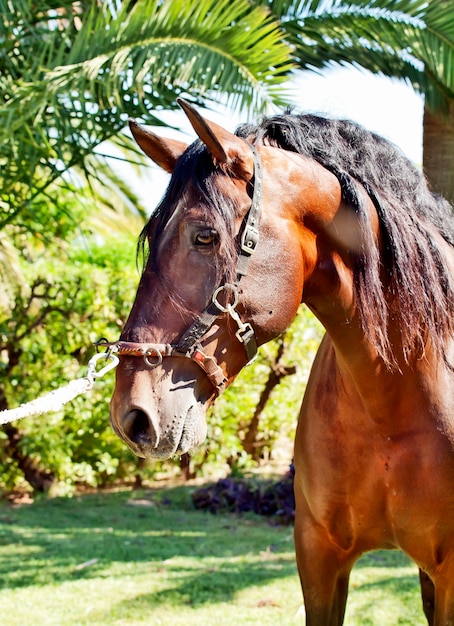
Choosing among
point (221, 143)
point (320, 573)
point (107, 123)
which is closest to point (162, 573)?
point (320, 573)

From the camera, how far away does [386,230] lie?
2236 mm

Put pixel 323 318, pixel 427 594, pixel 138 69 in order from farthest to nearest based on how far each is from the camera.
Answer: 1. pixel 138 69
2. pixel 427 594
3. pixel 323 318

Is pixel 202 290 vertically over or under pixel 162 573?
over

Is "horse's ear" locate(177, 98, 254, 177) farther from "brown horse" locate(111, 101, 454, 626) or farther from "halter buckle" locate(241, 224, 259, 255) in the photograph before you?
"halter buckle" locate(241, 224, 259, 255)

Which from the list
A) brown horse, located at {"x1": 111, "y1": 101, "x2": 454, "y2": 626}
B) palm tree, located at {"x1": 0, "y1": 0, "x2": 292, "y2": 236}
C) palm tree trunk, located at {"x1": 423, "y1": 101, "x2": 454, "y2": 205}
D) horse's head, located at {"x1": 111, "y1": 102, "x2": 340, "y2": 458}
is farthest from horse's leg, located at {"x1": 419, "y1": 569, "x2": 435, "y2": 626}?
palm tree, located at {"x1": 0, "y1": 0, "x2": 292, "y2": 236}

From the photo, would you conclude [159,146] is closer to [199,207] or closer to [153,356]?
[199,207]

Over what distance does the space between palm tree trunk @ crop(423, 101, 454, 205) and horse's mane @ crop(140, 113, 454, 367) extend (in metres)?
2.94

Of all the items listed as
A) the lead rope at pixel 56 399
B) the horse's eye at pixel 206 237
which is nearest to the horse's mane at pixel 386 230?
the horse's eye at pixel 206 237

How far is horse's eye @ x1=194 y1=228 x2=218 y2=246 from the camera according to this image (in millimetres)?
1917

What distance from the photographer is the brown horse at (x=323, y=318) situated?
6.27ft

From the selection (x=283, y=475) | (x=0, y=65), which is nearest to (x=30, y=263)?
(x=0, y=65)

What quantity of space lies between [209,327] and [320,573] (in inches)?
48.2

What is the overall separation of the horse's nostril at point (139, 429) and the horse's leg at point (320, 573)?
106cm

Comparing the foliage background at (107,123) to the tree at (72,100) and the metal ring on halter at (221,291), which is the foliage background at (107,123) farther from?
the metal ring on halter at (221,291)
